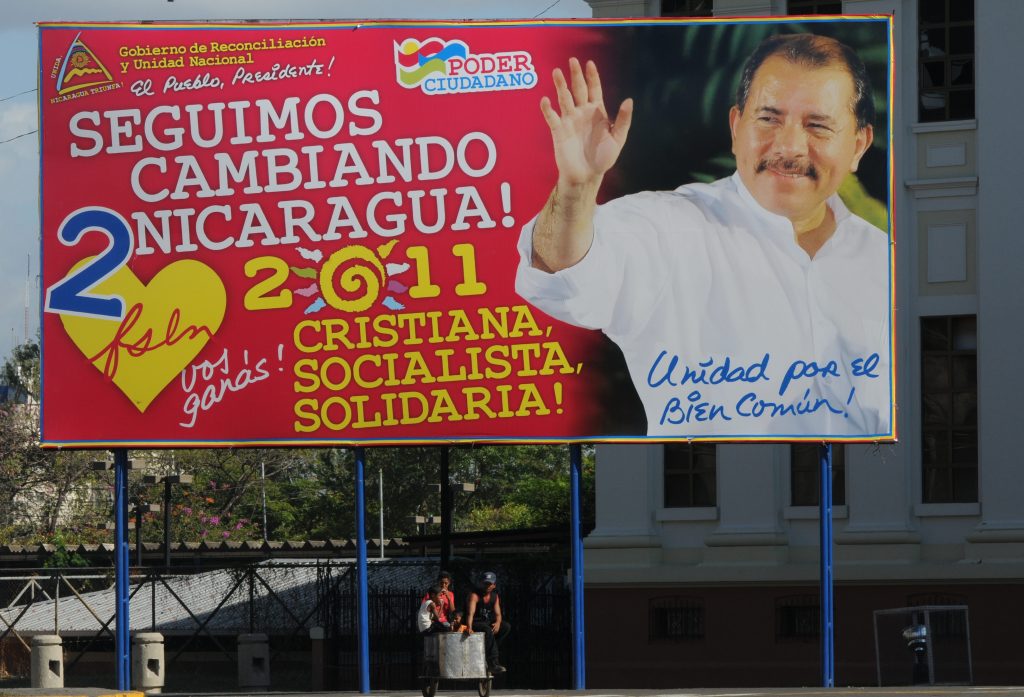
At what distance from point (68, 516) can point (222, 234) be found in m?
50.6

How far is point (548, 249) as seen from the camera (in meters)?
23.0

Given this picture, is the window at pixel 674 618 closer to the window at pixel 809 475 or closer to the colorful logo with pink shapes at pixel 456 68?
the window at pixel 809 475

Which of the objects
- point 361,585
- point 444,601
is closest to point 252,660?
point 361,585

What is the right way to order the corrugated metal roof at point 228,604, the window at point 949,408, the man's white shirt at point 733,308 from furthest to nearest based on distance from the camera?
the corrugated metal roof at point 228,604
the window at point 949,408
the man's white shirt at point 733,308

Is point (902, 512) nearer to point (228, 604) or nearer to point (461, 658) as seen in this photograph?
point (461, 658)

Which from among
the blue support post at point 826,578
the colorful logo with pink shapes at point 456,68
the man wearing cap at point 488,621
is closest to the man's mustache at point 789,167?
the colorful logo with pink shapes at point 456,68

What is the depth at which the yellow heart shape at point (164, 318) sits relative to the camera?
23188 millimetres

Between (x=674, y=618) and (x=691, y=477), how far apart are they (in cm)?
232

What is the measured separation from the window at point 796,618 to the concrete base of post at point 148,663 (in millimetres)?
9810

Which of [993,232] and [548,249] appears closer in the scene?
[548,249]

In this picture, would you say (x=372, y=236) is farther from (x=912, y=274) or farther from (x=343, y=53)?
(x=912, y=274)

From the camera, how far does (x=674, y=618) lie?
2883cm

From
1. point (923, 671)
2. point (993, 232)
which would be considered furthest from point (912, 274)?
point (923, 671)

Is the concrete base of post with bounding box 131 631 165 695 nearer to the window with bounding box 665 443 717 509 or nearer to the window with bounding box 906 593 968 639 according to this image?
the window with bounding box 665 443 717 509
